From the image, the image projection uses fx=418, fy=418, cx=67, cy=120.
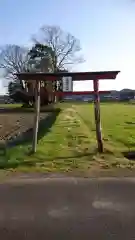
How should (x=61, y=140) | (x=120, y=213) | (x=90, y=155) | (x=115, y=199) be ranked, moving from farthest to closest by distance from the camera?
1. (x=61, y=140)
2. (x=90, y=155)
3. (x=115, y=199)
4. (x=120, y=213)

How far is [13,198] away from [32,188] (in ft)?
2.38

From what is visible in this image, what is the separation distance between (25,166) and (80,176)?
6.03 feet

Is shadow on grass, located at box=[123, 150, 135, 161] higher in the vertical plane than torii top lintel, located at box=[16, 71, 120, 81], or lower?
lower

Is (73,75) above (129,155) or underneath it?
above

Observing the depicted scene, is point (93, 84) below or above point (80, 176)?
above

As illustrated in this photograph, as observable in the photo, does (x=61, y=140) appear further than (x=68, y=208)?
Yes

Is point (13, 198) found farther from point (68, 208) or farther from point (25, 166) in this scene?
point (25, 166)

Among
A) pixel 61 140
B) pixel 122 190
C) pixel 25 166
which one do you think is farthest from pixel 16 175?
pixel 61 140

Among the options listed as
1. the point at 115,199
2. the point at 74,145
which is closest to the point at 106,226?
the point at 115,199

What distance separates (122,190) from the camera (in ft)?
24.6

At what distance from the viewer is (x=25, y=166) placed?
33.4 ft

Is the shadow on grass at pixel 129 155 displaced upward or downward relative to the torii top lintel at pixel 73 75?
downward

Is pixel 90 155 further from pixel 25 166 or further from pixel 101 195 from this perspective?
pixel 101 195

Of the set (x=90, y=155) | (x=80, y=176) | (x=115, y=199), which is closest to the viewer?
(x=115, y=199)
